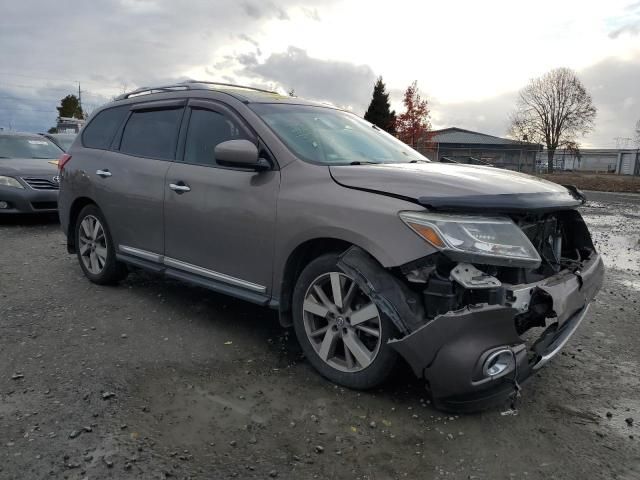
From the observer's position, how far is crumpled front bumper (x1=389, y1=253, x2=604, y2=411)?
8.69 ft

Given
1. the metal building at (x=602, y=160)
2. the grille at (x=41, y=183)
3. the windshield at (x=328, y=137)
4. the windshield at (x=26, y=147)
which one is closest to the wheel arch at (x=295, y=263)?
the windshield at (x=328, y=137)

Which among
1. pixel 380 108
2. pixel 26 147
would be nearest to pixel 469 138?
pixel 380 108

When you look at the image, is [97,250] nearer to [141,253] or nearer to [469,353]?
[141,253]

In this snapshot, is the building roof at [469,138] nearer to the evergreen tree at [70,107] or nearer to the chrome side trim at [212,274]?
the evergreen tree at [70,107]

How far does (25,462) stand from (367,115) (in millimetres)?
40321

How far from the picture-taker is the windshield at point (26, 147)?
10.4m

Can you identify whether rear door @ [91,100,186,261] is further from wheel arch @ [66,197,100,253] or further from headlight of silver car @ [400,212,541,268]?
headlight of silver car @ [400,212,541,268]

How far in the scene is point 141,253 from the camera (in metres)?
4.66

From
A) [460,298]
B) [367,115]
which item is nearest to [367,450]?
[460,298]

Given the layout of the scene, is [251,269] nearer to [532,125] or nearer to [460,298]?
[460,298]

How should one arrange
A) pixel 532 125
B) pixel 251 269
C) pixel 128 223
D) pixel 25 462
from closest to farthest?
1. pixel 25 462
2. pixel 251 269
3. pixel 128 223
4. pixel 532 125

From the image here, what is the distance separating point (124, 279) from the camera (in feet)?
18.3

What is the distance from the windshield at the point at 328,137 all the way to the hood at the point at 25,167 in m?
7.06

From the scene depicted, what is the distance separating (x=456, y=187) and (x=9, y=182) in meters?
8.85
